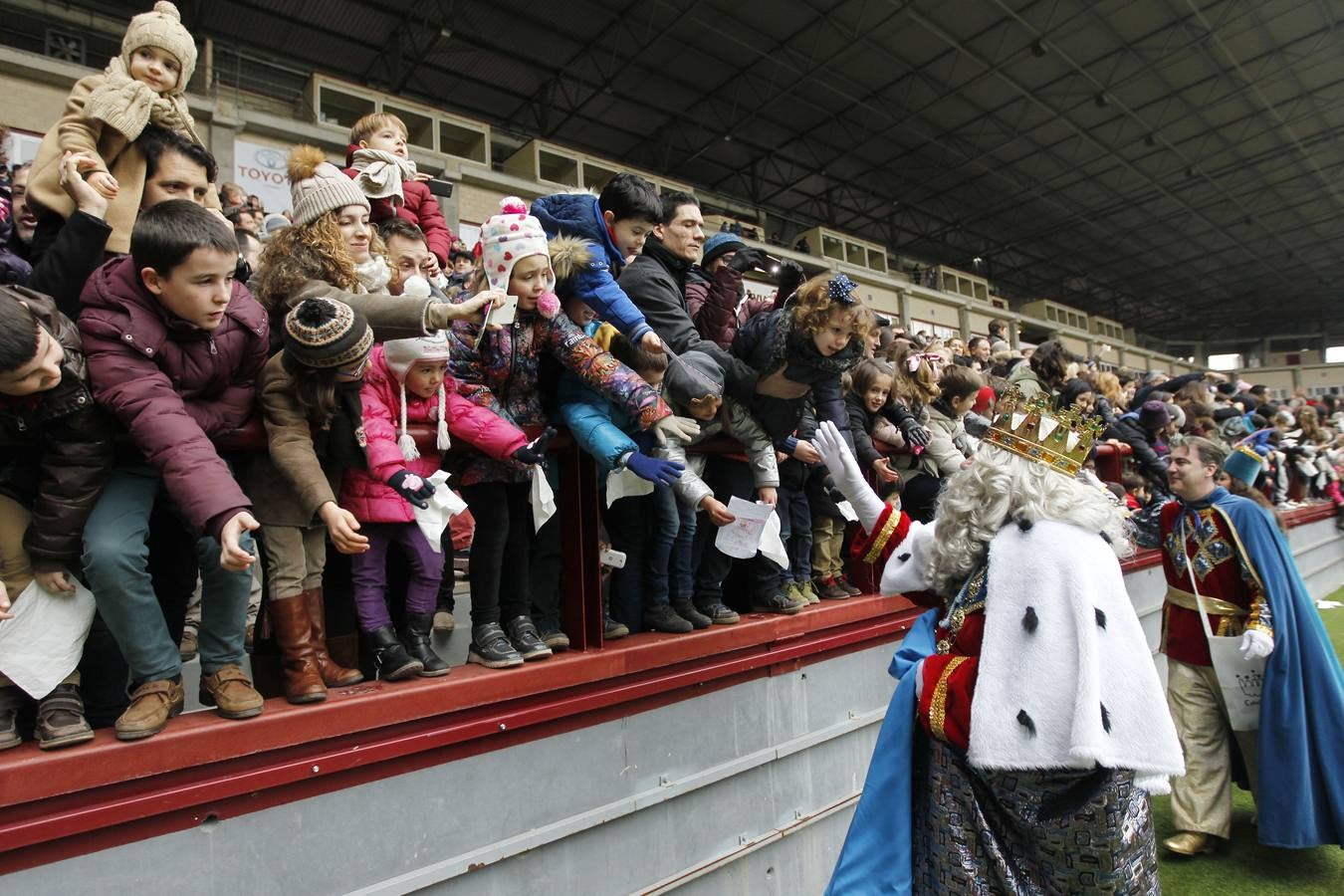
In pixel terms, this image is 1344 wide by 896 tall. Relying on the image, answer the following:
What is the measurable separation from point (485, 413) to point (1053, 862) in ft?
7.02

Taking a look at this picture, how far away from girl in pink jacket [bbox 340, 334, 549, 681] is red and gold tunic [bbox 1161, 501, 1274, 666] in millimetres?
3813

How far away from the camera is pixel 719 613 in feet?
11.0

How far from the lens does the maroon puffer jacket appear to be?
5.95ft

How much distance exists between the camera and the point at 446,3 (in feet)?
48.6

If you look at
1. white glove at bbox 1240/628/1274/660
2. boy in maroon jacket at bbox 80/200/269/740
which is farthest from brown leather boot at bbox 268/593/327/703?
white glove at bbox 1240/628/1274/660

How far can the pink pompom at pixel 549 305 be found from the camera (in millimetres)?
2764

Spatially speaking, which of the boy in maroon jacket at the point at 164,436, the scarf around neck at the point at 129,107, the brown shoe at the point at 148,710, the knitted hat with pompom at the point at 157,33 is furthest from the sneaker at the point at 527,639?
the knitted hat with pompom at the point at 157,33

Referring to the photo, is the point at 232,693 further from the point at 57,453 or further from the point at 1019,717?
the point at 1019,717

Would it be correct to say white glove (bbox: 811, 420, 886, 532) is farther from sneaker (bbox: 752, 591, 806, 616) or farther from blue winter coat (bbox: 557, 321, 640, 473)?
sneaker (bbox: 752, 591, 806, 616)

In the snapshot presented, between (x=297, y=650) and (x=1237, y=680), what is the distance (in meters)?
4.48

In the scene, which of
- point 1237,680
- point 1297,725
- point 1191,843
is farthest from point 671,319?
point 1191,843

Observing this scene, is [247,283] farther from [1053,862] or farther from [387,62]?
[387,62]

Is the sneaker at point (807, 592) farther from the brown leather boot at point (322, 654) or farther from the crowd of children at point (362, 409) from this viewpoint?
the brown leather boot at point (322, 654)

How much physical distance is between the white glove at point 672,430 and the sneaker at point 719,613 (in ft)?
3.21
